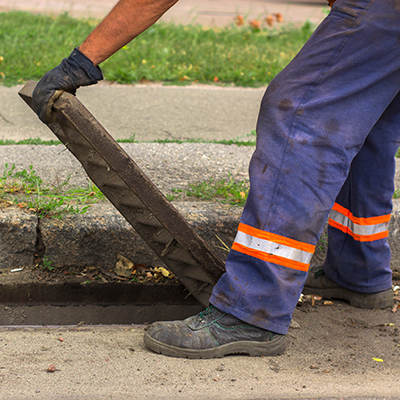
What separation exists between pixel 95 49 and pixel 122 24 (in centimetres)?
14

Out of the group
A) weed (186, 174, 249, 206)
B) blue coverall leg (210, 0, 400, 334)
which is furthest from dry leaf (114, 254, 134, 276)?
blue coverall leg (210, 0, 400, 334)

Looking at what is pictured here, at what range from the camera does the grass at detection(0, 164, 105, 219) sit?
89.7 inches

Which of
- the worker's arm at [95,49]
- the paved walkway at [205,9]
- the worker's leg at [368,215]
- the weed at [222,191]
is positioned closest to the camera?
the worker's arm at [95,49]

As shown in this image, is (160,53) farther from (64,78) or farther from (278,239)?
(278,239)

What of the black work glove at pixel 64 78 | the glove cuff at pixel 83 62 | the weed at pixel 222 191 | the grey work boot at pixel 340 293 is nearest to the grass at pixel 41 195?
the weed at pixel 222 191

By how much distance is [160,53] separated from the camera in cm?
530

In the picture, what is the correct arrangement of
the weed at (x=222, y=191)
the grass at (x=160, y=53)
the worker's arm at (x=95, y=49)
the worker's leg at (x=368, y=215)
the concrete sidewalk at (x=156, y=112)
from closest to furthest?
the worker's arm at (x=95, y=49) → the worker's leg at (x=368, y=215) → the weed at (x=222, y=191) → the concrete sidewalk at (x=156, y=112) → the grass at (x=160, y=53)

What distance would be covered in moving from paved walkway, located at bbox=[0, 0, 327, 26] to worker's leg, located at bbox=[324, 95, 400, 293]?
21.5 ft

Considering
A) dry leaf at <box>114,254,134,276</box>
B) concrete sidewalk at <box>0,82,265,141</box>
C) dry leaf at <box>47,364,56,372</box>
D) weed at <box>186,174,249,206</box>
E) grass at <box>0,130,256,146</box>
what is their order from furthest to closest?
1. concrete sidewalk at <box>0,82,265,141</box>
2. grass at <box>0,130,256,146</box>
3. weed at <box>186,174,249,206</box>
4. dry leaf at <box>114,254,134,276</box>
5. dry leaf at <box>47,364,56,372</box>

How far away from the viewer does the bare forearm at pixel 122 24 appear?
1.69 m

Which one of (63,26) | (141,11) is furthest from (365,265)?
(63,26)

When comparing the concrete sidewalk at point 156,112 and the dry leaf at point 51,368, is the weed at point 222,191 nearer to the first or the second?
the concrete sidewalk at point 156,112

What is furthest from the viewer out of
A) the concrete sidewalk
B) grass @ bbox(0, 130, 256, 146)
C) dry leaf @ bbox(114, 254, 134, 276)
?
the concrete sidewalk

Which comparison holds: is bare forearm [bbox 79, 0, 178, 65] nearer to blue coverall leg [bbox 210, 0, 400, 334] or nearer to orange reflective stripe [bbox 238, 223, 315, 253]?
blue coverall leg [bbox 210, 0, 400, 334]
